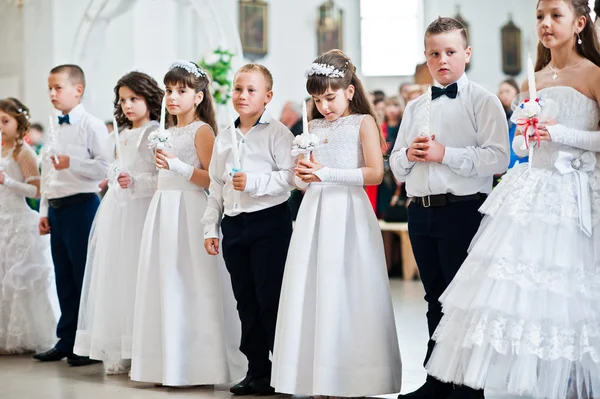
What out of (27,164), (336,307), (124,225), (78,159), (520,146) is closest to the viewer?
(520,146)

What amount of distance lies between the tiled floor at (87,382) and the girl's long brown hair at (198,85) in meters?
1.40

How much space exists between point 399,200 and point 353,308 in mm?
6061

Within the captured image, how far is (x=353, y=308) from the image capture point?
399 centimetres

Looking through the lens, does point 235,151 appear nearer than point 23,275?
Yes

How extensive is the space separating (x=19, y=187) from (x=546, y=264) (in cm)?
378

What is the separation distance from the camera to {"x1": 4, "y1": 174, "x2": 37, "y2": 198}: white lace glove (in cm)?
582

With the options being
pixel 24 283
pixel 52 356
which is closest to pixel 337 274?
pixel 52 356

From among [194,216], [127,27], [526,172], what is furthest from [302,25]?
[526,172]

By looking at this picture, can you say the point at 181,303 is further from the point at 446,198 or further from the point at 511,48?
the point at 511,48

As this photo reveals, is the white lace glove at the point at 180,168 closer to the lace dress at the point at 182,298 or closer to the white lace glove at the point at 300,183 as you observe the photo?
the lace dress at the point at 182,298

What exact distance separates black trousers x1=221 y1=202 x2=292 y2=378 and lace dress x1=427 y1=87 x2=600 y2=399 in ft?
3.55

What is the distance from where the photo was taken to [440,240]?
3.80m

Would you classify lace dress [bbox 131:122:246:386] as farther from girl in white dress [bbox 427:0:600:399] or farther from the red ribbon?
the red ribbon

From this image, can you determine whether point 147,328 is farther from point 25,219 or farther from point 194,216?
point 25,219
